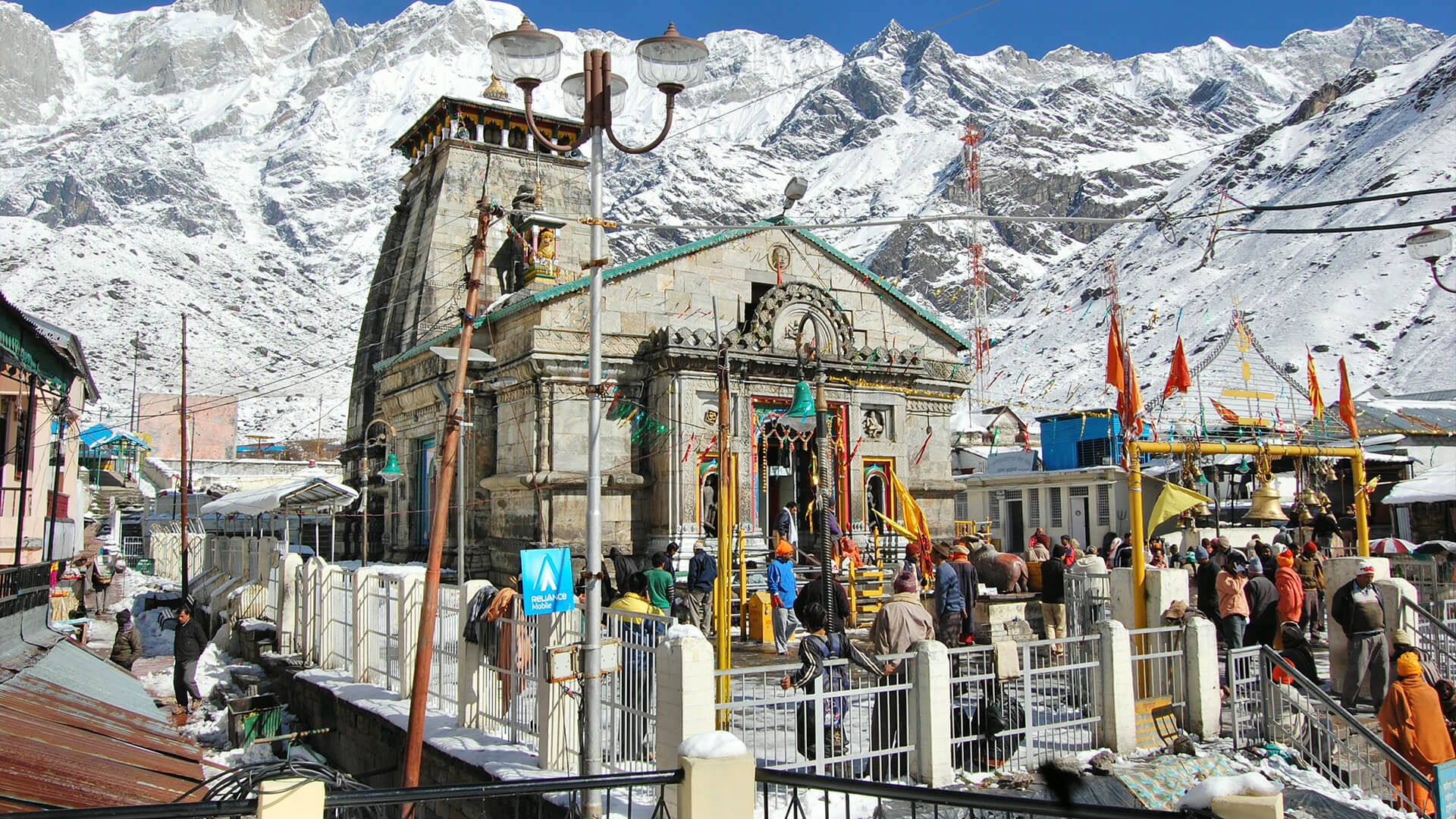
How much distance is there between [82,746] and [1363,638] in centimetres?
1217

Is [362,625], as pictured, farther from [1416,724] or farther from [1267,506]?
[1267,506]

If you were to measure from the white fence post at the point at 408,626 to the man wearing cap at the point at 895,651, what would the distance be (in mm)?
5520

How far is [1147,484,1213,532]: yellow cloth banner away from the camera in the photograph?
13.0 metres

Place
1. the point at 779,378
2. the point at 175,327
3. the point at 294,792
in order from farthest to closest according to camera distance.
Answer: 1. the point at 175,327
2. the point at 779,378
3. the point at 294,792

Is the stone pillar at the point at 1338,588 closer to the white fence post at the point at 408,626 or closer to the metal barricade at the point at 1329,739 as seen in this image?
the metal barricade at the point at 1329,739

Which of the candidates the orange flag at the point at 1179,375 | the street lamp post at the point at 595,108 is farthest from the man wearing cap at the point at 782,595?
the orange flag at the point at 1179,375

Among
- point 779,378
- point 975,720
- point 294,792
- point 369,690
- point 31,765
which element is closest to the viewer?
point 294,792

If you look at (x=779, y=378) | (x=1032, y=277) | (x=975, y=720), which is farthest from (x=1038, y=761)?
(x=1032, y=277)

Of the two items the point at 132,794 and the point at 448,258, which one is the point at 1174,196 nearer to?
the point at 448,258

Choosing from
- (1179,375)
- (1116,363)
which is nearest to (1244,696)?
(1116,363)

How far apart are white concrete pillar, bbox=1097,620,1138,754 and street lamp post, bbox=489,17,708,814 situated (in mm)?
4996

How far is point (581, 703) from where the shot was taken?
8.30m

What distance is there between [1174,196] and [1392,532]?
10153 cm

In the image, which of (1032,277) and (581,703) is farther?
(1032,277)
